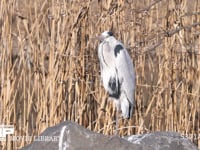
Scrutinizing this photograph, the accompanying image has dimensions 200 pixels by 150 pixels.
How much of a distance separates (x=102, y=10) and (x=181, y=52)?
18.6 inches

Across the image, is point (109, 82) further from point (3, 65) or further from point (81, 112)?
point (3, 65)

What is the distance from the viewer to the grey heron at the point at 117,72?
10.3 ft

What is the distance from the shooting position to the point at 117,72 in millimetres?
3205

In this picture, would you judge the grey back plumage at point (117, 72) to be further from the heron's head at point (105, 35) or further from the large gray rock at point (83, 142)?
the large gray rock at point (83, 142)

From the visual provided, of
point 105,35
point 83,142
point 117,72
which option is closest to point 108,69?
point 117,72

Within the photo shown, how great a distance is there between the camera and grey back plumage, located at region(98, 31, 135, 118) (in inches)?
123

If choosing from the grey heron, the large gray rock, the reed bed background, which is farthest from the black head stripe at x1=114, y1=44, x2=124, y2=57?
the large gray rock

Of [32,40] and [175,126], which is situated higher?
[32,40]

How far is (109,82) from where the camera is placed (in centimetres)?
313

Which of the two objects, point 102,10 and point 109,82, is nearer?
point 109,82

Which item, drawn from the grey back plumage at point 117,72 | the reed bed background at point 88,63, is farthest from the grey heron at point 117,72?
the reed bed background at point 88,63

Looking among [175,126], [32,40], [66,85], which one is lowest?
[175,126]

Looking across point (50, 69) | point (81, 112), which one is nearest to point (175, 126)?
point (81, 112)

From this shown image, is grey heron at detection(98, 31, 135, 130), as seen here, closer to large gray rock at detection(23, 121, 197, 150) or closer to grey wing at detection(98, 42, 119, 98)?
grey wing at detection(98, 42, 119, 98)
